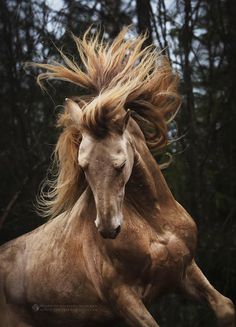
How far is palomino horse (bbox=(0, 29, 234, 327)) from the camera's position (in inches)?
167

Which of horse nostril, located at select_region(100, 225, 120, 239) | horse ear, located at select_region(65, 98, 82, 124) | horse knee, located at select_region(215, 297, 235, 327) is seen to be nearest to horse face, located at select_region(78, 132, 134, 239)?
horse nostril, located at select_region(100, 225, 120, 239)

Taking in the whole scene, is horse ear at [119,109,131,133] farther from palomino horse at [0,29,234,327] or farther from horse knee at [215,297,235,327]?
horse knee at [215,297,235,327]

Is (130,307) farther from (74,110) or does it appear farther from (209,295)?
(74,110)

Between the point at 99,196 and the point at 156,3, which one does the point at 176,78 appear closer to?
the point at 99,196

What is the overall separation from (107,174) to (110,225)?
0.32 metres

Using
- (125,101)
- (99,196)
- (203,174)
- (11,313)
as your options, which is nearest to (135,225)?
(99,196)

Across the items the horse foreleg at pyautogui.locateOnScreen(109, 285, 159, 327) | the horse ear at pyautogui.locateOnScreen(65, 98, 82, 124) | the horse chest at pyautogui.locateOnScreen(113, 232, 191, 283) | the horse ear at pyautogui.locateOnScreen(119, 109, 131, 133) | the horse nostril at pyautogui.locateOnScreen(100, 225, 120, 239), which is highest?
the horse ear at pyautogui.locateOnScreen(65, 98, 82, 124)

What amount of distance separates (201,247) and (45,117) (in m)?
2.47

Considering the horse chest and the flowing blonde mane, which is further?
the flowing blonde mane

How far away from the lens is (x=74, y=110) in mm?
4574

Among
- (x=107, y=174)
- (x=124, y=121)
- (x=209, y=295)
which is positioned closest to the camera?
(x=107, y=174)

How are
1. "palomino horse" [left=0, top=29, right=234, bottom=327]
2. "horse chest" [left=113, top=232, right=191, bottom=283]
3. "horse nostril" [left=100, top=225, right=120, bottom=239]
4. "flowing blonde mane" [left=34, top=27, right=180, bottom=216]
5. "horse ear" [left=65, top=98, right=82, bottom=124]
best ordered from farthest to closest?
"flowing blonde mane" [left=34, top=27, right=180, bottom=216], "horse ear" [left=65, top=98, right=82, bottom=124], "horse chest" [left=113, top=232, right=191, bottom=283], "palomino horse" [left=0, top=29, right=234, bottom=327], "horse nostril" [left=100, top=225, right=120, bottom=239]

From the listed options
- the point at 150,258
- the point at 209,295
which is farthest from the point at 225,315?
the point at 150,258

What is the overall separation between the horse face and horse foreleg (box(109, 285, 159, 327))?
59 cm
